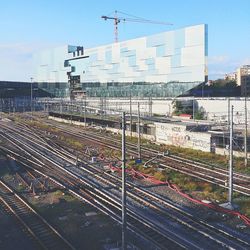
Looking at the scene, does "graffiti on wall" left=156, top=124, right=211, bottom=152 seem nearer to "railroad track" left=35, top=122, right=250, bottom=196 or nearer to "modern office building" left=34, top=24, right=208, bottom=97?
"railroad track" left=35, top=122, right=250, bottom=196

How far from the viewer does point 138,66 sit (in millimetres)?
64062

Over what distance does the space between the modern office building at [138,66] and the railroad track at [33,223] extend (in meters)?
31.1

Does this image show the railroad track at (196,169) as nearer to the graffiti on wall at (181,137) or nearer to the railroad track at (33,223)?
the graffiti on wall at (181,137)

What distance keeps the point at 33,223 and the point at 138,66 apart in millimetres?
51866

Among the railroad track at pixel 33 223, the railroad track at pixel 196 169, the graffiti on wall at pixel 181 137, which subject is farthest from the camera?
the graffiti on wall at pixel 181 137

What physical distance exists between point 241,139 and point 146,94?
3928 cm

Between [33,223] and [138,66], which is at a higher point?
[138,66]

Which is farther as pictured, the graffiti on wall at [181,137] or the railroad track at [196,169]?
the graffiti on wall at [181,137]

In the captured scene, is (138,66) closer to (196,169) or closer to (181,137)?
(181,137)

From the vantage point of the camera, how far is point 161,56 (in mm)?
58781

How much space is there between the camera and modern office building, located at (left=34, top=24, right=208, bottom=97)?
5284 cm

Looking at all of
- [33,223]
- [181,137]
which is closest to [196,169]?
[181,137]

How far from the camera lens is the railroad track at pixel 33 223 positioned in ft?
39.9

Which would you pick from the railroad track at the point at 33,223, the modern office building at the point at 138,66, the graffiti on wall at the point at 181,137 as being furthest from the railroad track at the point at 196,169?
the modern office building at the point at 138,66
